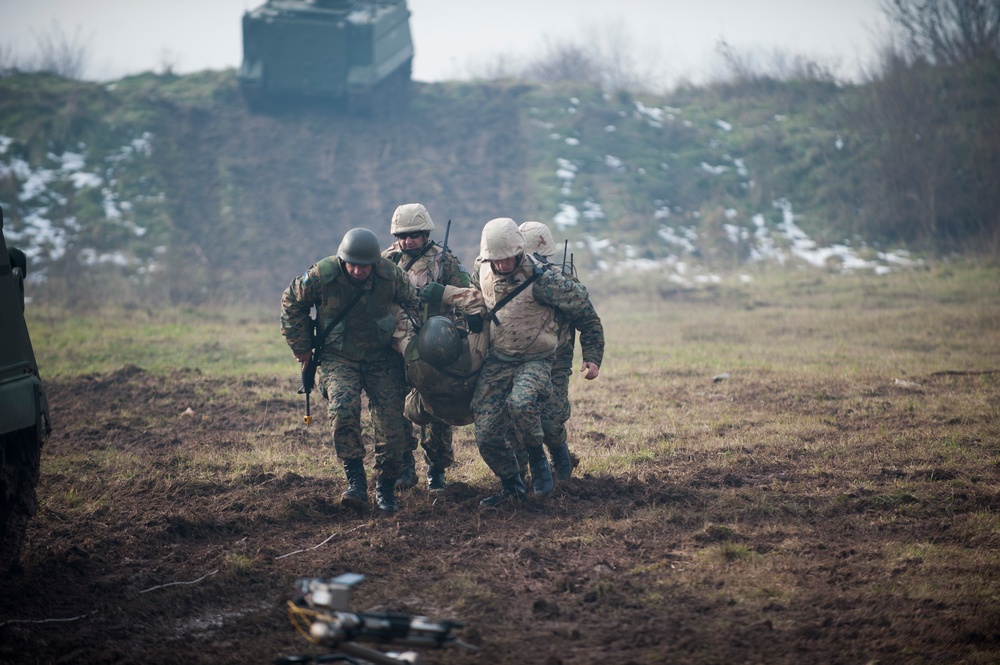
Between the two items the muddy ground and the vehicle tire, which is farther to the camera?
the vehicle tire

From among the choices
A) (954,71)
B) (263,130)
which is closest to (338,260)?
(263,130)

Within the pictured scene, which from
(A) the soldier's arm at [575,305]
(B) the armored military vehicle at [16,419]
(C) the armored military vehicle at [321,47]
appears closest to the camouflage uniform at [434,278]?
(A) the soldier's arm at [575,305]

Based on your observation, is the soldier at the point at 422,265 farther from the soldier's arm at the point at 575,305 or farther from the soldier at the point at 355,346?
the soldier's arm at the point at 575,305

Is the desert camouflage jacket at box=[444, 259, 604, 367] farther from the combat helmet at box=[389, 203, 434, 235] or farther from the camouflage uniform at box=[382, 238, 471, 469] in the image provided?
the combat helmet at box=[389, 203, 434, 235]

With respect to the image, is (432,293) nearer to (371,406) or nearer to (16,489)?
(371,406)

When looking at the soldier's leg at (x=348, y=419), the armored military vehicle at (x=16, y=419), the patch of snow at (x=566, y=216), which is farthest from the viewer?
the patch of snow at (x=566, y=216)

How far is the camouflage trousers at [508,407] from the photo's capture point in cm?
713

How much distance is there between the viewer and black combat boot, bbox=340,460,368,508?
7.34 meters

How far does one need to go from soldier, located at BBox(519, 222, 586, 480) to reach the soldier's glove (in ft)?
2.41

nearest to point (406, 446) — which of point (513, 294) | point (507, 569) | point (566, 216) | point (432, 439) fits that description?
→ point (432, 439)

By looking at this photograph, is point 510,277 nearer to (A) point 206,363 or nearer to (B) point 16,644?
(B) point 16,644

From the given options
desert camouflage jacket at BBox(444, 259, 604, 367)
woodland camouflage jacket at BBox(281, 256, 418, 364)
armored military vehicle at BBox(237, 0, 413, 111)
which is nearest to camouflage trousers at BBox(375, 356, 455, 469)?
woodland camouflage jacket at BBox(281, 256, 418, 364)

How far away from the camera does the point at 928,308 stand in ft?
60.6

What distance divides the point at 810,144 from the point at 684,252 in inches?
282
